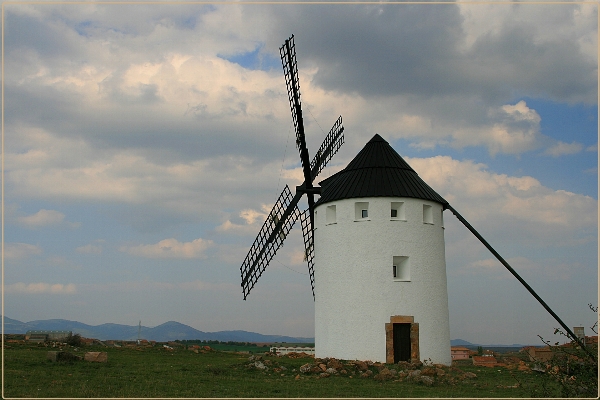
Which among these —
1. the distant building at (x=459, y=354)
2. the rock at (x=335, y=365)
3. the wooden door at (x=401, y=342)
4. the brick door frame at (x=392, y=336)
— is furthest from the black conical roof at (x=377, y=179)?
the distant building at (x=459, y=354)

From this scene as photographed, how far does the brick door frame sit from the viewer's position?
71.6 ft

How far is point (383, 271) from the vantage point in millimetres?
22469

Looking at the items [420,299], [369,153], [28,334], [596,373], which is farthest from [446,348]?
[28,334]

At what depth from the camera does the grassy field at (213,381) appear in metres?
14.6

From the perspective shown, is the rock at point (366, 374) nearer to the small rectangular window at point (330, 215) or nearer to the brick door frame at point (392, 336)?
the brick door frame at point (392, 336)

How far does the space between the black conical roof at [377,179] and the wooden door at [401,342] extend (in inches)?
193

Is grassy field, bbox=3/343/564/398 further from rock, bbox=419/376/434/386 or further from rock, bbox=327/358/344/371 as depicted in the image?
rock, bbox=327/358/344/371

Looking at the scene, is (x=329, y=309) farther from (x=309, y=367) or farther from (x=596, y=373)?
(x=596, y=373)

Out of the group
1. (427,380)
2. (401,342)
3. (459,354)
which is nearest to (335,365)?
(427,380)

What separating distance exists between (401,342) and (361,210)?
5133 millimetres

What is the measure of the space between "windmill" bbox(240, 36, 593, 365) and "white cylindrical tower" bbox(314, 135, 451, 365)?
0.12 ft

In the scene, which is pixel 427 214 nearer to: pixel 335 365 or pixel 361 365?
pixel 361 365

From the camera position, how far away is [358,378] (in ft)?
61.4

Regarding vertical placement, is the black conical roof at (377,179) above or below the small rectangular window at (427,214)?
above
